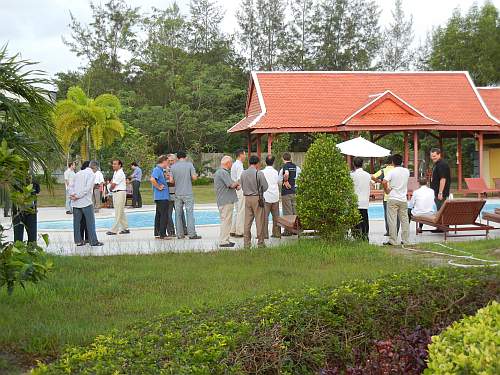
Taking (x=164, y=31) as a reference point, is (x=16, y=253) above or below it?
below

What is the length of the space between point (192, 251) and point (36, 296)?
3.98m

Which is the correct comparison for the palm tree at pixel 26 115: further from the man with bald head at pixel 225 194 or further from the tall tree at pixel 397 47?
the tall tree at pixel 397 47

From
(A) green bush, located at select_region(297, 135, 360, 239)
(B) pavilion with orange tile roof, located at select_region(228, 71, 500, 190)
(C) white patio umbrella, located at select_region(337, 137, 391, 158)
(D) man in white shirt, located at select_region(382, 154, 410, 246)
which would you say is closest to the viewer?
(A) green bush, located at select_region(297, 135, 360, 239)

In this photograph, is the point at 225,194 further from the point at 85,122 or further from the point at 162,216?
A: the point at 85,122

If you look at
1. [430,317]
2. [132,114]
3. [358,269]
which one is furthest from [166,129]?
[430,317]

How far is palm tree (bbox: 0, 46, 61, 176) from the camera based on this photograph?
6.11 m

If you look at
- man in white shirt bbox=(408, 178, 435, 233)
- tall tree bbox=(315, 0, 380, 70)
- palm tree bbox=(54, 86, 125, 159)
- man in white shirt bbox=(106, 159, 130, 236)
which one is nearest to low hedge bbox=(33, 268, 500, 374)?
man in white shirt bbox=(408, 178, 435, 233)

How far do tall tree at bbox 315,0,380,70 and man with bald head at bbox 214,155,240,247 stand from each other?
4180 centimetres

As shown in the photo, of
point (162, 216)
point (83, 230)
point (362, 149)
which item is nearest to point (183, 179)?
point (162, 216)

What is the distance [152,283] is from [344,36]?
48.8m

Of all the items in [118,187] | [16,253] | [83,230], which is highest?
[118,187]

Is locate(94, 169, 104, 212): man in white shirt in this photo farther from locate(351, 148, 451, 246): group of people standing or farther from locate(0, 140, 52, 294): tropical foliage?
locate(0, 140, 52, 294): tropical foliage

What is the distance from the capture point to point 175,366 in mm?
3271

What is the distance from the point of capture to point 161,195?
13.4 meters
